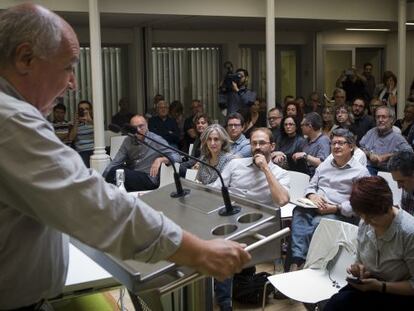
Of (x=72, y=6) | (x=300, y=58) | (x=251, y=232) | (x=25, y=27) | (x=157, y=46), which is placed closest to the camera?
(x=25, y=27)

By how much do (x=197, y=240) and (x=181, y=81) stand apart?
920cm

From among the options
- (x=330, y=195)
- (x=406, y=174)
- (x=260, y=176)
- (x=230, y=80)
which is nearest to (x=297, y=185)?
(x=330, y=195)

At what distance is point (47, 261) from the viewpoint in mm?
1248

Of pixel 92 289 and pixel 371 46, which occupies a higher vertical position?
pixel 371 46

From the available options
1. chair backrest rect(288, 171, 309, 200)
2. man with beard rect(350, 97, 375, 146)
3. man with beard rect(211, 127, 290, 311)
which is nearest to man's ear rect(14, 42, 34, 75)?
man with beard rect(211, 127, 290, 311)

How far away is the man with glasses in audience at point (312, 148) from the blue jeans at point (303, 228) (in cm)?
118

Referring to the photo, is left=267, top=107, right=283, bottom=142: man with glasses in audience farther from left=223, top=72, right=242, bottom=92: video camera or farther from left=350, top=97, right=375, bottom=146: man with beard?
left=223, top=72, right=242, bottom=92: video camera

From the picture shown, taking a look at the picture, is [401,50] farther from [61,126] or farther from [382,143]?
[61,126]

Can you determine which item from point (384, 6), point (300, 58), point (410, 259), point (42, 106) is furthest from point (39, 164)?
point (300, 58)

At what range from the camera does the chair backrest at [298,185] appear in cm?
454

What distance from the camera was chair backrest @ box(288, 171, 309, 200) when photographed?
14.9 ft

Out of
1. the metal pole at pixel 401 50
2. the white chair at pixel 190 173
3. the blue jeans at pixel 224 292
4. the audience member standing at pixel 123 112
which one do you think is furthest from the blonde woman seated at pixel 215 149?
the metal pole at pixel 401 50

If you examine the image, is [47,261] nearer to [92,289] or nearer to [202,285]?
[202,285]

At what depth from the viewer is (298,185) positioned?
4586 mm
